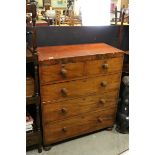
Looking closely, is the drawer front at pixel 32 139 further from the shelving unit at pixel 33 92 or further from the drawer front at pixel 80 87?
the drawer front at pixel 80 87

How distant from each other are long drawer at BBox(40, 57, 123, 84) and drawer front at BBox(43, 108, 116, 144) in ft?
1.17

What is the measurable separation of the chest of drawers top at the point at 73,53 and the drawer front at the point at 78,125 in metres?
0.48

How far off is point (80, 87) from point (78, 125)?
1.08 ft

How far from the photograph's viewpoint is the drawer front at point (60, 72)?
1.54m

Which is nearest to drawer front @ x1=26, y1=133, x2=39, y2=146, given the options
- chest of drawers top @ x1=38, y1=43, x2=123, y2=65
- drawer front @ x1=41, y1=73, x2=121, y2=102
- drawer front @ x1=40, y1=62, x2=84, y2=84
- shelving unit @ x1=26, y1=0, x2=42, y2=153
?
shelving unit @ x1=26, y1=0, x2=42, y2=153

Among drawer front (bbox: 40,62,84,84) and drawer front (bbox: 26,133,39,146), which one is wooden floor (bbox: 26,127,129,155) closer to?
drawer front (bbox: 26,133,39,146)

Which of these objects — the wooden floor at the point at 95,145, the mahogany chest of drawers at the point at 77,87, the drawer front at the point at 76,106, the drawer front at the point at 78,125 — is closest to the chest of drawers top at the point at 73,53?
the mahogany chest of drawers at the point at 77,87

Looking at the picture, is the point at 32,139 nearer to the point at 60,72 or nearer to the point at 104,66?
the point at 60,72

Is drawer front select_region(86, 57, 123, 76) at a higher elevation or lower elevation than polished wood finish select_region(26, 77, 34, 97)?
higher

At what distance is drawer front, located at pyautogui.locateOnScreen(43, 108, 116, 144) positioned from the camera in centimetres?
171

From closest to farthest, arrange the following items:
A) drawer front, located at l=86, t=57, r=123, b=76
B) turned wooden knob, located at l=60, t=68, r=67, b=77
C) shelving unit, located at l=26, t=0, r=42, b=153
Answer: shelving unit, located at l=26, t=0, r=42, b=153 → turned wooden knob, located at l=60, t=68, r=67, b=77 → drawer front, located at l=86, t=57, r=123, b=76

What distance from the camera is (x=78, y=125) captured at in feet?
5.95

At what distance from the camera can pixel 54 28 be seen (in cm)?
176
